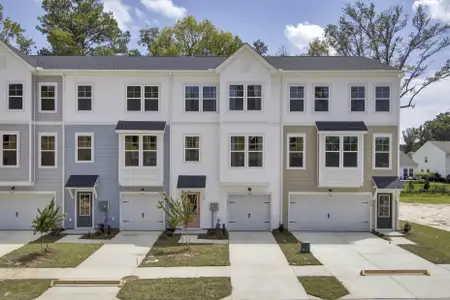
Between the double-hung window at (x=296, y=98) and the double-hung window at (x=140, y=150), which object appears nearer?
the double-hung window at (x=140, y=150)

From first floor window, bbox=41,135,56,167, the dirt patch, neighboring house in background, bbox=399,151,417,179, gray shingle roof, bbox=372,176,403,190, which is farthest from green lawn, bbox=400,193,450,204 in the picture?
first floor window, bbox=41,135,56,167

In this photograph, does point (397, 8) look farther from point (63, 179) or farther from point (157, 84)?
point (63, 179)

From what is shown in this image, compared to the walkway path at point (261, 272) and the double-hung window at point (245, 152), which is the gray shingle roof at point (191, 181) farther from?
the walkway path at point (261, 272)

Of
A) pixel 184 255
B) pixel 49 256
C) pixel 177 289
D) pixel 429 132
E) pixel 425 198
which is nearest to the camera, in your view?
pixel 177 289

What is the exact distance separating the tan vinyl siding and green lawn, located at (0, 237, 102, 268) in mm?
10067

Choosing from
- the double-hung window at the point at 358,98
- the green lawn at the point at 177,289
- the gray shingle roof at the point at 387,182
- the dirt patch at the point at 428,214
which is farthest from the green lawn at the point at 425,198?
the green lawn at the point at 177,289

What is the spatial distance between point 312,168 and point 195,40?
79.0ft

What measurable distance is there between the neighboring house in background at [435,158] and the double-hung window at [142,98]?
54.7 metres

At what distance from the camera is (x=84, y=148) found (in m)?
19.6

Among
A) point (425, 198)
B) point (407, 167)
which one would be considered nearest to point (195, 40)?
point (425, 198)

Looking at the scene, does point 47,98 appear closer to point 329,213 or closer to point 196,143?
point 196,143

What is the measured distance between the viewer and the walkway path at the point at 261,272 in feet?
35.1

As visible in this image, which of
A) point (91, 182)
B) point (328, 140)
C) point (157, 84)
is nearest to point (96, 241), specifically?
point (91, 182)

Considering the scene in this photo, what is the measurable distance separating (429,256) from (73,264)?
13801mm
